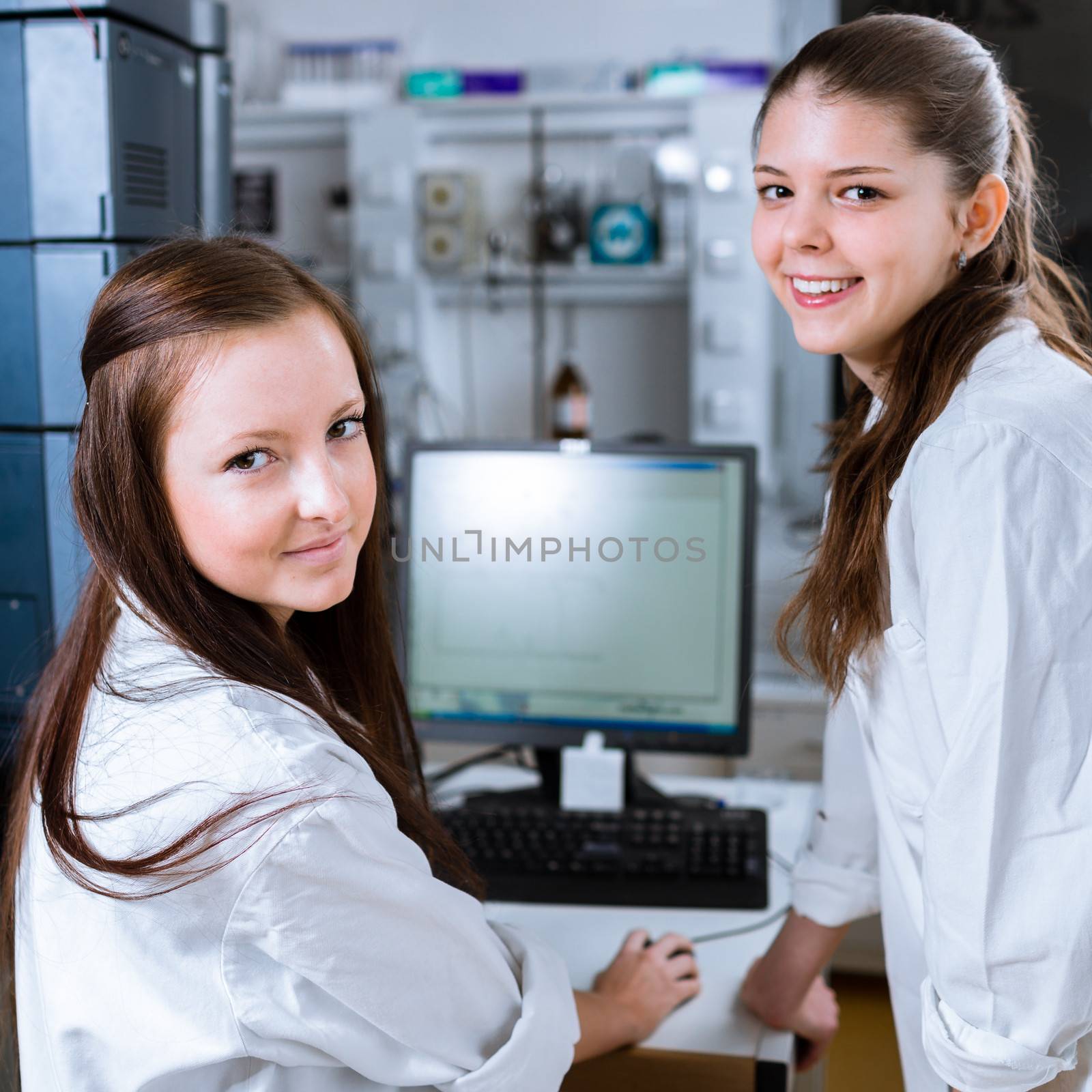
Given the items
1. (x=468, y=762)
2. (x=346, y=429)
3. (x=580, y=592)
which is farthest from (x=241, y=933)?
(x=468, y=762)

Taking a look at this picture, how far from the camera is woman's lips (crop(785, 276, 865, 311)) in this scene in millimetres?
890

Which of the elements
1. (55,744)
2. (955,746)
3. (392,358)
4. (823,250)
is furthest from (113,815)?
(392,358)

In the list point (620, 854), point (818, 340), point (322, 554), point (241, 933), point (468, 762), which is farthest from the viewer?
point (468, 762)

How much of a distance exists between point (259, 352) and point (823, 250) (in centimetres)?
44

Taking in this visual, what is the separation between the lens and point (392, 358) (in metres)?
3.12

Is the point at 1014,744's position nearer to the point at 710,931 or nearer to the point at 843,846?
the point at 843,846

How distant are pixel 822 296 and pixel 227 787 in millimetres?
572

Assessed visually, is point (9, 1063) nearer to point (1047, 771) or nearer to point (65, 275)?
point (65, 275)

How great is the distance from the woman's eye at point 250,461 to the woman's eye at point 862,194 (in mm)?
474

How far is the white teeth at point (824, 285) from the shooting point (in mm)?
897

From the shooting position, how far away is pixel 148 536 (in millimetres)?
765

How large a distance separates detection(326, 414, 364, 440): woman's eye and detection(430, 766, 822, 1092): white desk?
0.46 meters

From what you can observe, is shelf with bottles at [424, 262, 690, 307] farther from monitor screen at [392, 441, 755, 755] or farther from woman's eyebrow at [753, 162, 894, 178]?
woman's eyebrow at [753, 162, 894, 178]

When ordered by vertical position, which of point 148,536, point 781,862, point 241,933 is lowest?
point 781,862
